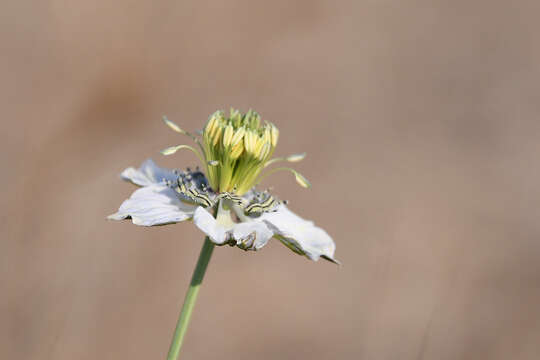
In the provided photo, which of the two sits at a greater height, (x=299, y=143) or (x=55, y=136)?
(x=299, y=143)

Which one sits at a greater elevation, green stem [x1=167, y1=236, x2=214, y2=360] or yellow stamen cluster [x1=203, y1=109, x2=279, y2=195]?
yellow stamen cluster [x1=203, y1=109, x2=279, y2=195]

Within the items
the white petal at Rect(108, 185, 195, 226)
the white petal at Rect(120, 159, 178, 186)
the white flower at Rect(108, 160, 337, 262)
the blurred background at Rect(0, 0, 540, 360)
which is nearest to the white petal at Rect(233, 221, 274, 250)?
the white flower at Rect(108, 160, 337, 262)

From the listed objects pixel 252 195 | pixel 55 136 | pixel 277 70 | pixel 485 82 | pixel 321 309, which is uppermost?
pixel 485 82

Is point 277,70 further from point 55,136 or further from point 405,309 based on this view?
point 405,309

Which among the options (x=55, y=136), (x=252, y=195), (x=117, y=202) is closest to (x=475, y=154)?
(x=117, y=202)

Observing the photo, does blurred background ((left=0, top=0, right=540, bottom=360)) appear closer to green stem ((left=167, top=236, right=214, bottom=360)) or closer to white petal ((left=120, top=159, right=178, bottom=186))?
white petal ((left=120, top=159, right=178, bottom=186))

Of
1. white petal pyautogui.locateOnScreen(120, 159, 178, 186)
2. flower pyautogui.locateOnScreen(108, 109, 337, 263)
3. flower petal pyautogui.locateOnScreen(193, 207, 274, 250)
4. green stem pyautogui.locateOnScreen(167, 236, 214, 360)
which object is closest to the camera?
green stem pyautogui.locateOnScreen(167, 236, 214, 360)

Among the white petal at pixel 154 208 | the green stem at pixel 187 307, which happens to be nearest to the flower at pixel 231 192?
the white petal at pixel 154 208

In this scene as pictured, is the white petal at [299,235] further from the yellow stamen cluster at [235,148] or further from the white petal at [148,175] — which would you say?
the white petal at [148,175]
